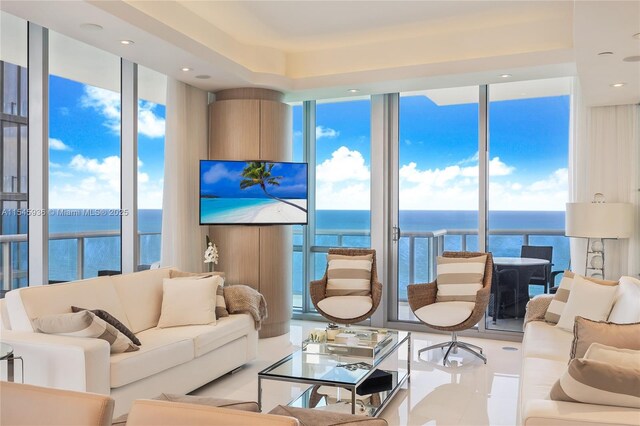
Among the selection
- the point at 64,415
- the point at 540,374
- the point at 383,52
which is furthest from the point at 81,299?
the point at 383,52

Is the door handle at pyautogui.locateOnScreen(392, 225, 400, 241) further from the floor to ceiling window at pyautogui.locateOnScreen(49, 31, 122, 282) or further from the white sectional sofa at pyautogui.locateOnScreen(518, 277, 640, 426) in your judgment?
the floor to ceiling window at pyautogui.locateOnScreen(49, 31, 122, 282)

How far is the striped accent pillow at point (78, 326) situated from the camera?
3262mm

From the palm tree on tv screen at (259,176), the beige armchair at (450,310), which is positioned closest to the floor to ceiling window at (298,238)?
the palm tree on tv screen at (259,176)

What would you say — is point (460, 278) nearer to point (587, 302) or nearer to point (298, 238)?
point (587, 302)

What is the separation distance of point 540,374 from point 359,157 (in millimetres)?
3807

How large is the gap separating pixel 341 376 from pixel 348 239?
131 inches

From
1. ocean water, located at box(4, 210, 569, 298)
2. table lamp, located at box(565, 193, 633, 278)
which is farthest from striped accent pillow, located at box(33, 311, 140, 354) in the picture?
table lamp, located at box(565, 193, 633, 278)

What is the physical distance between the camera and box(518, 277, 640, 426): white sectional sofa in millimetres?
2141

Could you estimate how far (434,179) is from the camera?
6.07 meters

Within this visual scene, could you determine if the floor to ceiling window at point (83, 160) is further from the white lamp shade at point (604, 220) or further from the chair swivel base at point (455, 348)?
the white lamp shade at point (604, 220)

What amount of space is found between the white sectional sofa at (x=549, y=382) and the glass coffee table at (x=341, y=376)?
0.91 meters

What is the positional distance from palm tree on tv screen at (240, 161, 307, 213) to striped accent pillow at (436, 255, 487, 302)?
1.85m

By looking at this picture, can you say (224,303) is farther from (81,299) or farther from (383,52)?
(383,52)

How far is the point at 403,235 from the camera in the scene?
6219 millimetres
